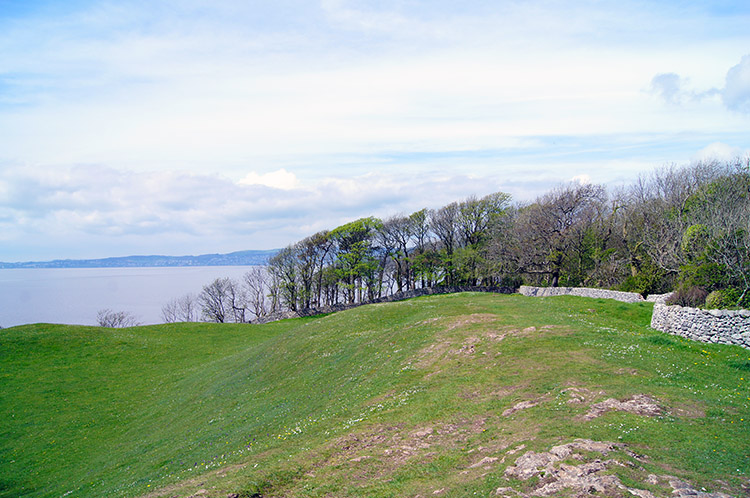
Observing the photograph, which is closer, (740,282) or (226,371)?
(740,282)

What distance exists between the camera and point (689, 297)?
34438mm

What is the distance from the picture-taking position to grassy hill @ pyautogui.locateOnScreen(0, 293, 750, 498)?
38.5 feet

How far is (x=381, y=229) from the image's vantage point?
4082 inches

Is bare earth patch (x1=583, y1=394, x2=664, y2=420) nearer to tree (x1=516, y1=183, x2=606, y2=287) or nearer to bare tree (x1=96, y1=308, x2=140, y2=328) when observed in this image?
tree (x1=516, y1=183, x2=606, y2=287)

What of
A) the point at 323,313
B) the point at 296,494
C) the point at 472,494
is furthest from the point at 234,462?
the point at 323,313

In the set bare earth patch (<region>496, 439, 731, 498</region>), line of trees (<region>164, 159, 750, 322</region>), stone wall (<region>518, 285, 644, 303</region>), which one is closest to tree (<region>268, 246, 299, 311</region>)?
line of trees (<region>164, 159, 750, 322</region>)

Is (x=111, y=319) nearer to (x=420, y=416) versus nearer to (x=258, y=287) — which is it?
(x=258, y=287)

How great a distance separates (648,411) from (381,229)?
90374mm

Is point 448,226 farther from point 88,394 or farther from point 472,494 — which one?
point 472,494

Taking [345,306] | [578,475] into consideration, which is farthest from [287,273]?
[578,475]

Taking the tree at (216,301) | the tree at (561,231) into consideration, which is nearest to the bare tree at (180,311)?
the tree at (216,301)

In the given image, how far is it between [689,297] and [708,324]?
9.94m

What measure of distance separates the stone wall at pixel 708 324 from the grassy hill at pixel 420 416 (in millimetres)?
2056

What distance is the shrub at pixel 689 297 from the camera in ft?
111
